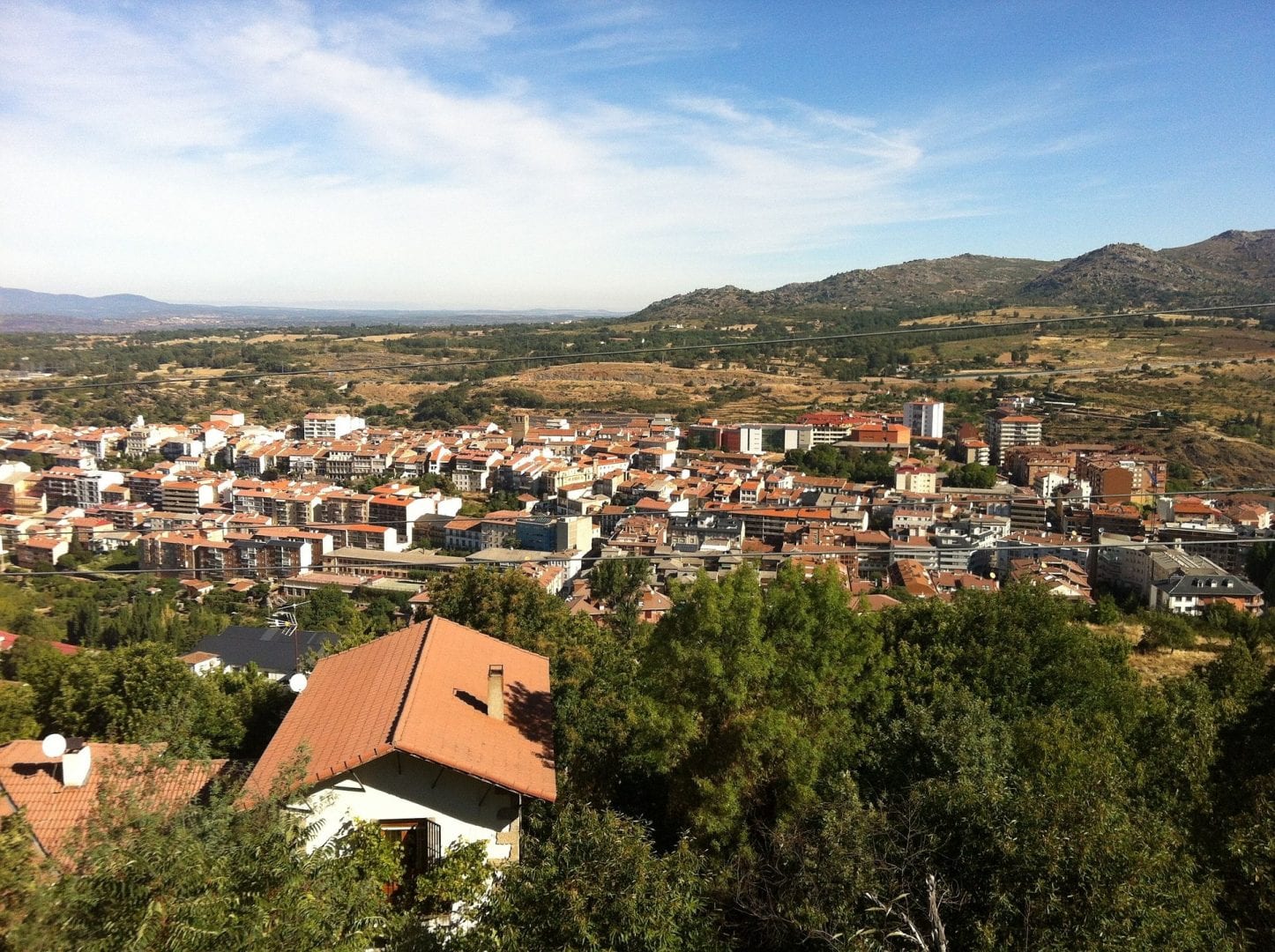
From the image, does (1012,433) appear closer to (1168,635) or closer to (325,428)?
(1168,635)

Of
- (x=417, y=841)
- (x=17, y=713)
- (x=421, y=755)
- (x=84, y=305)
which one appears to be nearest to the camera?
(x=421, y=755)

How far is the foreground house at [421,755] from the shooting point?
11.7 ft

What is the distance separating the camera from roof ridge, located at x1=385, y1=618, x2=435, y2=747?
11.7 feet

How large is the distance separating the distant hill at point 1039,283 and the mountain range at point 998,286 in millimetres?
87

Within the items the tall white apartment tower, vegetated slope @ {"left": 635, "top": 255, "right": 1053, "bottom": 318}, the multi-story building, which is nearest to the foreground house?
the multi-story building

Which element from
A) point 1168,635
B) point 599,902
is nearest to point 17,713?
point 599,902

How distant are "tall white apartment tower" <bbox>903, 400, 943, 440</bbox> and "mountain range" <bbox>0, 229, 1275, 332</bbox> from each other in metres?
10.4

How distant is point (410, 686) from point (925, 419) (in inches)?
1492

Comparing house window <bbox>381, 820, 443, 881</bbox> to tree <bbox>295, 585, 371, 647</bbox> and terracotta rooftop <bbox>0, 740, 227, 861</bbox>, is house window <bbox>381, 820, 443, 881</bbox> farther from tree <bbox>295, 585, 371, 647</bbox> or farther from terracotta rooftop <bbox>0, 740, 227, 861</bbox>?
tree <bbox>295, 585, 371, 647</bbox>

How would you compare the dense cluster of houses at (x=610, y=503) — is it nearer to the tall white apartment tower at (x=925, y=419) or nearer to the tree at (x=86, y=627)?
the tall white apartment tower at (x=925, y=419)

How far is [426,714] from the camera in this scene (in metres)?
3.88

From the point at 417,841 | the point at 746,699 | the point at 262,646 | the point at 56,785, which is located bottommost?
the point at 262,646

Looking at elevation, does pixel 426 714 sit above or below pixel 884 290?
below

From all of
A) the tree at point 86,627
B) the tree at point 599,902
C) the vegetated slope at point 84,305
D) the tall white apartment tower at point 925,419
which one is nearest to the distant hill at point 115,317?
the vegetated slope at point 84,305
